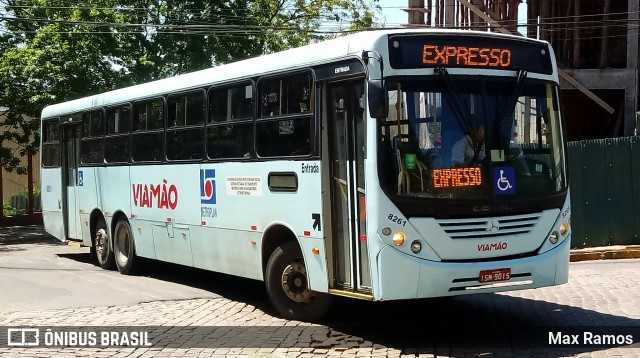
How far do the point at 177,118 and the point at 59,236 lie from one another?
20.5 ft

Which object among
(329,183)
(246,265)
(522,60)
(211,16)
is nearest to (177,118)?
(246,265)

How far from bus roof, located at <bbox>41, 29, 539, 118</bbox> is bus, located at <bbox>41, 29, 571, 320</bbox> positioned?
0.08ft

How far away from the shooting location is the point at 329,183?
882cm

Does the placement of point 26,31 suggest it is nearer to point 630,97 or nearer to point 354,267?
point 630,97

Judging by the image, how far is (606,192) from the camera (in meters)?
16.5

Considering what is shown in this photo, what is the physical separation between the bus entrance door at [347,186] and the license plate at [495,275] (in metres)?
1.11

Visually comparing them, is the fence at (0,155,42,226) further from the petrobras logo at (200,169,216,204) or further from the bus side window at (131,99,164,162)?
the petrobras logo at (200,169,216,204)

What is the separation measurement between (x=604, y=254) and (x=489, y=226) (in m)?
8.56

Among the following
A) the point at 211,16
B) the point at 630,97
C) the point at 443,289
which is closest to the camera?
the point at 443,289

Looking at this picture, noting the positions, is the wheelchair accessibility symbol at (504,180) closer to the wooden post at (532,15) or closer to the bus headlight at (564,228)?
the bus headlight at (564,228)

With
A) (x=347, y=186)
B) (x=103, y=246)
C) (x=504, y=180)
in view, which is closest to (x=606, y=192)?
(x=504, y=180)

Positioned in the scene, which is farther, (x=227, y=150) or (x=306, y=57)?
(x=227, y=150)

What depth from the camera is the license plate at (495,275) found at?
8.12 m

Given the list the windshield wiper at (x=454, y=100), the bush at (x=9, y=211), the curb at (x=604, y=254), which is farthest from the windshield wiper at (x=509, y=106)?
the bush at (x=9, y=211)
